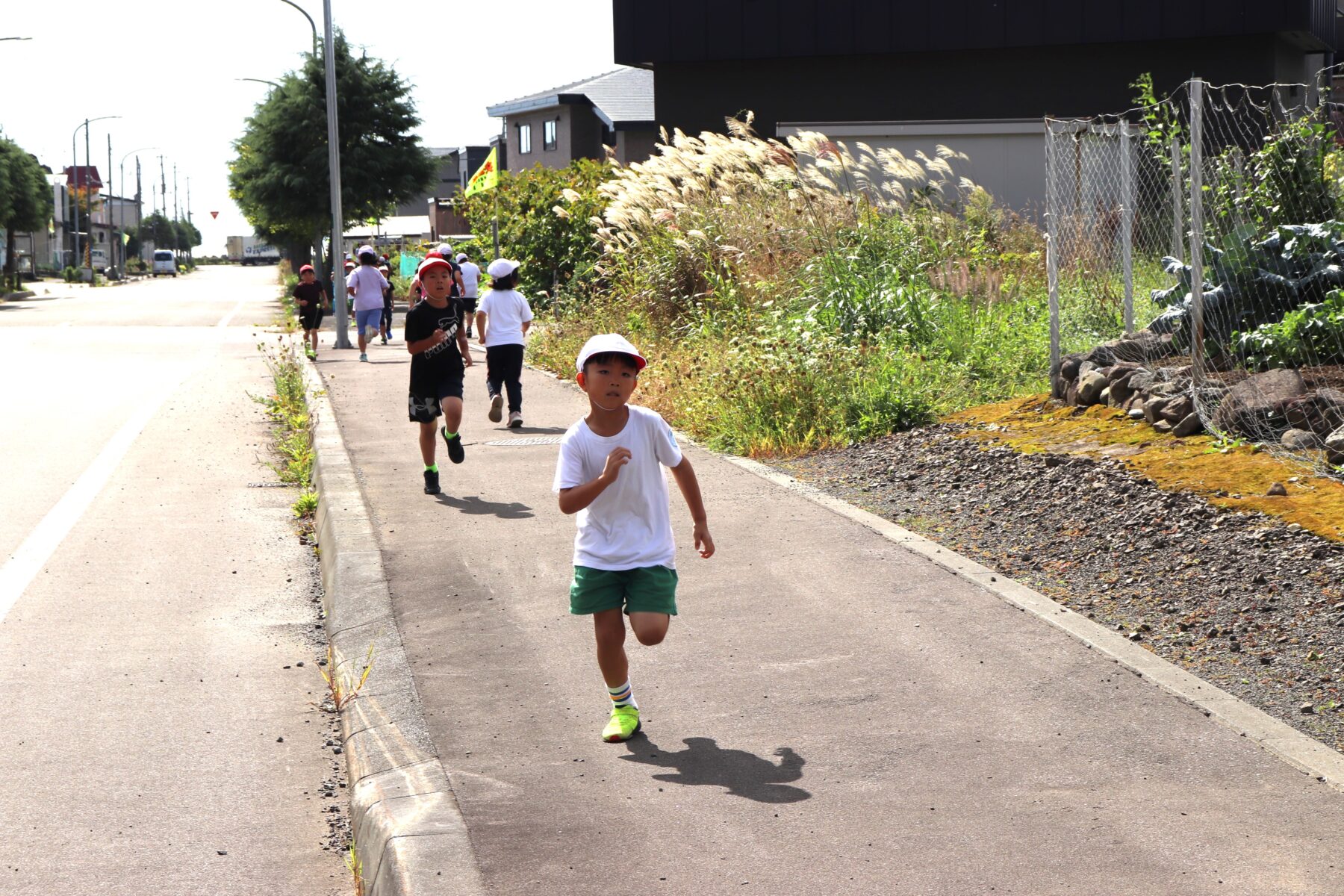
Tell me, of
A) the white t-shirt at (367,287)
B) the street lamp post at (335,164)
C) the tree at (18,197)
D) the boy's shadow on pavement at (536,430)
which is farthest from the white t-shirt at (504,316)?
the tree at (18,197)

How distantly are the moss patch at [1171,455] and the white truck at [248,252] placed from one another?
147493 mm

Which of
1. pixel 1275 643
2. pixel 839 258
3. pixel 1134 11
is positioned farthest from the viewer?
pixel 1134 11

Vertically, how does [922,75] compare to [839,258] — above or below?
above

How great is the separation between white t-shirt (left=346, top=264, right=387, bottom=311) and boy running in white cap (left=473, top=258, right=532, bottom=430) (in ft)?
32.4

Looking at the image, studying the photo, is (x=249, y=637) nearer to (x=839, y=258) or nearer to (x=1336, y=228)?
(x=1336, y=228)

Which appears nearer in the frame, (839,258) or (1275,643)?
(1275,643)

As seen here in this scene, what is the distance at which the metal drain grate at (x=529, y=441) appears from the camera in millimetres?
12211

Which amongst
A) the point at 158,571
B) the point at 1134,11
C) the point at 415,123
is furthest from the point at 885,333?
the point at 415,123

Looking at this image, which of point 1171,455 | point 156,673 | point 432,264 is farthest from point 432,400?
point 1171,455

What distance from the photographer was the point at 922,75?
3369 cm

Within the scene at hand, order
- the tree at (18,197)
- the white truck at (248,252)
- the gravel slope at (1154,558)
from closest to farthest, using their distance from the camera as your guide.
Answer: the gravel slope at (1154,558), the tree at (18,197), the white truck at (248,252)

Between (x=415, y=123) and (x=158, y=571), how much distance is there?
41049mm

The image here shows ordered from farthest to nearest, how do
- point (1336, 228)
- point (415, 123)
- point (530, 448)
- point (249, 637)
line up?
point (415, 123)
point (530, 448)
point (1336, 228)
point (249, 637)

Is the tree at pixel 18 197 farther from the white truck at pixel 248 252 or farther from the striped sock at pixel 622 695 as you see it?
the white truck at pixel 248 252
